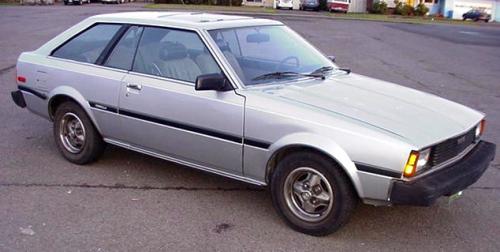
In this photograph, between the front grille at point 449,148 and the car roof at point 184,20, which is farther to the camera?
the car roof at point 184,20

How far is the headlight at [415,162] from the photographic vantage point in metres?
3.31

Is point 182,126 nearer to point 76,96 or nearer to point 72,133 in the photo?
point 76,96

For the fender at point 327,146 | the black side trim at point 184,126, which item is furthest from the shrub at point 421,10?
the fender at point 327,146

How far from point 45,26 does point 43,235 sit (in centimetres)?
1827

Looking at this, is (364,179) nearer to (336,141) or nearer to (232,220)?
(336,141)

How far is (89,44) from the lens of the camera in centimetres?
505

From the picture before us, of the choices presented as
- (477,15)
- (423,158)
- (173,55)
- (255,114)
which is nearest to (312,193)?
(255,114)

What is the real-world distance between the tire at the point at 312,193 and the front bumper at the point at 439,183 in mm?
350

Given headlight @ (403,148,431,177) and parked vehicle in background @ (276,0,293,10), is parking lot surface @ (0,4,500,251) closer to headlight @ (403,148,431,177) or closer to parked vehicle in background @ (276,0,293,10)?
headlight @ (403,148,431,177)

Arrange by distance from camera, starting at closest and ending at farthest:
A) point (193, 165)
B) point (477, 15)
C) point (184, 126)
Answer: point (184, 126)
point (193, 165)
point (477, 15)

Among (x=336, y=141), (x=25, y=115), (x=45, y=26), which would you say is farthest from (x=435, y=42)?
(x=336, y=141)

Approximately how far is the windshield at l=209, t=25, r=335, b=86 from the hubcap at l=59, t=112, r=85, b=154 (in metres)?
1.74

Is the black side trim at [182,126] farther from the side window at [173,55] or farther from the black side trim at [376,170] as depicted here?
the black side trim at [376,170]

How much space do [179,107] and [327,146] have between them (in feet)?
4.32
